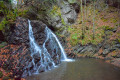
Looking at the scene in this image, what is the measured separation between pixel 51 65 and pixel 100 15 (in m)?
12.5

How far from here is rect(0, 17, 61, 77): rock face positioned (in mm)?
6058

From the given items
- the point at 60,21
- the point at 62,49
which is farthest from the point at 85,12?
the point at 62,49

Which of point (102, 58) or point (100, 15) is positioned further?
point (100, 15)

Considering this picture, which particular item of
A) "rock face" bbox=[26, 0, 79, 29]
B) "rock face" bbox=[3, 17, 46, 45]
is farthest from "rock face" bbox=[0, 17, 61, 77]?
"rock face" bbox=[26, 0, 79, 29]

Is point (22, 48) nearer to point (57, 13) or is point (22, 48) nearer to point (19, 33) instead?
point (19, 33)

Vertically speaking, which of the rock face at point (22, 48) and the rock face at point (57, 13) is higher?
the rock face at point (57, 13)

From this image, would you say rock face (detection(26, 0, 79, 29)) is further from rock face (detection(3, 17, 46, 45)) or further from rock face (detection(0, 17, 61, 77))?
rock face (detection(3, 17, 46, 45))

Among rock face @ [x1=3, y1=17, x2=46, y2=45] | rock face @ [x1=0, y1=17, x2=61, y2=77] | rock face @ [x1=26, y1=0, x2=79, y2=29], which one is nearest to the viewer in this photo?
rock face @ [x1=0, y1=17, x2=61, y2=77]

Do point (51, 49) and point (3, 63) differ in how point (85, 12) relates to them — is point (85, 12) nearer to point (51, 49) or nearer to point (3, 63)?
point (51, 49)

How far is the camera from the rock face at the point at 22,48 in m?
6.06

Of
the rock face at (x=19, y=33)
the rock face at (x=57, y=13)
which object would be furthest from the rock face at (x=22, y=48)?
the rock face at (x=57, y=13)

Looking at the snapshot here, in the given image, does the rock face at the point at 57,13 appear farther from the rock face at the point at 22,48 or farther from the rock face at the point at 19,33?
the rock face at the point at 19,33

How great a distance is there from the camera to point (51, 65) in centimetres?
780

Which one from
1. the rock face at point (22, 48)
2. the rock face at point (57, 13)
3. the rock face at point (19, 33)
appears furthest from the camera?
the rock face at point (57, 13)
